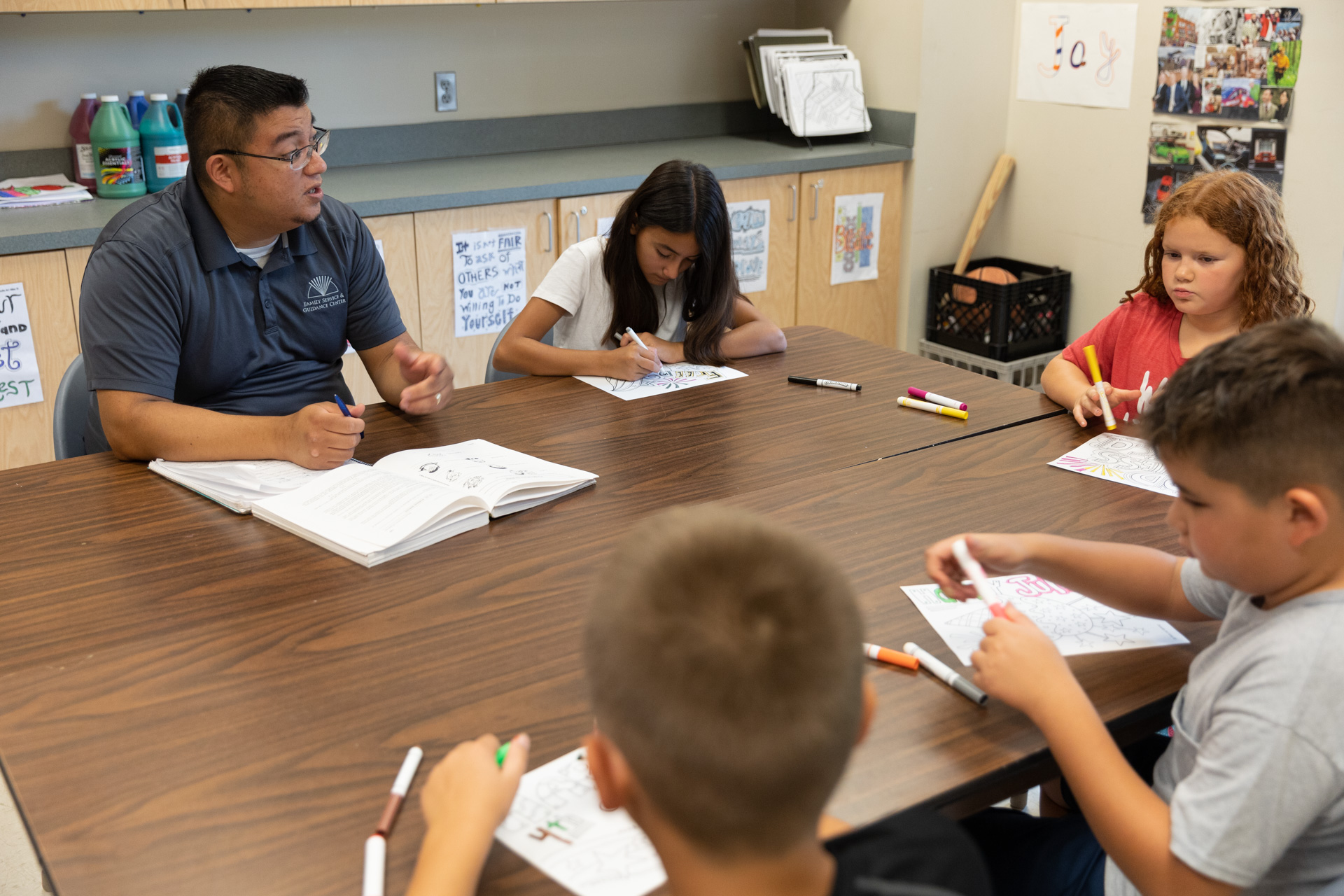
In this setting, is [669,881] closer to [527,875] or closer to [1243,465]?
[527,875]

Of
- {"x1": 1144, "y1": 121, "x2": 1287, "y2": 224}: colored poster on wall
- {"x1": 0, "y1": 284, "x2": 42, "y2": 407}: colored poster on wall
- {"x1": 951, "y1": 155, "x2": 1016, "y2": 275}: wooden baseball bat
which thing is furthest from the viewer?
{"x1": 951, "y1": 155, "x2": 1016, "y2": 275}: wooden baseball bat

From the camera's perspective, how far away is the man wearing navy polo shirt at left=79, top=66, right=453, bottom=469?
65.4 inches

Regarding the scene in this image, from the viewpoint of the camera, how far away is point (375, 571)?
136 centimetres

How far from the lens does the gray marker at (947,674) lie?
3.59 ft

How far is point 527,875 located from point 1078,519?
0.94 m

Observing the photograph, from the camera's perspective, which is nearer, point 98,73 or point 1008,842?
point 1008,842

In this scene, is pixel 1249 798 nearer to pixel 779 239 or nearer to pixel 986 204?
pixel 779 239

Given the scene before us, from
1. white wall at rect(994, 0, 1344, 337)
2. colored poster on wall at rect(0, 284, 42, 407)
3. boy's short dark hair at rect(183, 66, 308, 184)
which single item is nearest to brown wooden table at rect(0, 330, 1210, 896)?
boy's short dark hair at rect(183, 66, 308, 184)

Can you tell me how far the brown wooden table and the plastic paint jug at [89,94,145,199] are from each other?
5.04 ft

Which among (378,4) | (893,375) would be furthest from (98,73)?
(893,375)

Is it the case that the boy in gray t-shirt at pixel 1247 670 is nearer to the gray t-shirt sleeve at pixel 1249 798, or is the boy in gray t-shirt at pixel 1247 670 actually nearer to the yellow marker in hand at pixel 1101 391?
the gray t-shirt sleeve at pixel 1249 798

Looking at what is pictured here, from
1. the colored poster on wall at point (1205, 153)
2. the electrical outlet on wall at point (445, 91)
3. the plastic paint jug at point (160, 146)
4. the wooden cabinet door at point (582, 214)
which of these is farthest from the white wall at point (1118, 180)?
the plastic paint jug at point (160, 146)

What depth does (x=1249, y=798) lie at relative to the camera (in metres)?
0.87

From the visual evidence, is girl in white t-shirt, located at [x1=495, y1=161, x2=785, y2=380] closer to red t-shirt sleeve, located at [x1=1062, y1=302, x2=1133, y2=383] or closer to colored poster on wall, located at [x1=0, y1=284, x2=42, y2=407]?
red t-shirt sleeve, located at [x1=1062, y1=302, x2=1133, y2=383]
